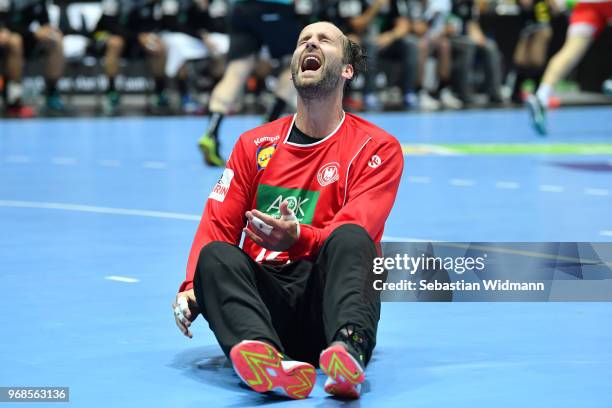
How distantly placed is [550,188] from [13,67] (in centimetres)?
864

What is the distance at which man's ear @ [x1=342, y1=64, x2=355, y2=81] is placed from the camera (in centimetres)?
412

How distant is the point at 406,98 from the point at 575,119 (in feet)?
9.36

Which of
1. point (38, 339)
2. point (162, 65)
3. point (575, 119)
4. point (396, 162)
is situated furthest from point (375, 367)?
point (162, 65)

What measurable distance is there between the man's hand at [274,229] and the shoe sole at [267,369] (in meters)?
0.38

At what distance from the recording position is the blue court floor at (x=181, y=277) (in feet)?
12.0

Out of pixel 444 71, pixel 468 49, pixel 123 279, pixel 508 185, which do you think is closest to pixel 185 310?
pixel 123 279

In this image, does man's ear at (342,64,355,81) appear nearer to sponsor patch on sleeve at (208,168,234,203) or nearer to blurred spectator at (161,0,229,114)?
sponsor patch on sleeve at (208,168,234,203)

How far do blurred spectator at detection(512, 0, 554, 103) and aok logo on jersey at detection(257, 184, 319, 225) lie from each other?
48.0 feet

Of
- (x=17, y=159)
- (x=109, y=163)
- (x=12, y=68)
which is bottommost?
(x=12, y=68)

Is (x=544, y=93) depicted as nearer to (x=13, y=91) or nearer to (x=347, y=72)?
(x=13, y=91)

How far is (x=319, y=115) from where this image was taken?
409 centimetres

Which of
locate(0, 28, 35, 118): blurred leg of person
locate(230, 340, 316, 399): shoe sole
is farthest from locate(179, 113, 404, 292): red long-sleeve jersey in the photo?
locate(0, 28, 35, 118): blurred leg of person

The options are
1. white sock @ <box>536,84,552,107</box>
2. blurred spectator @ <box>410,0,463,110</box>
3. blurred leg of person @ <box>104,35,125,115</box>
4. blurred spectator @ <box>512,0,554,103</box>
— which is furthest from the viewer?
blurred spectator @ <box>512,0,554,103</box>

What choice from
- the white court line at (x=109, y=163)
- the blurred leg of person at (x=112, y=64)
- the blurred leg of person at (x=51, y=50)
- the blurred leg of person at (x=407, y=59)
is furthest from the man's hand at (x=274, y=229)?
the blurred leg of person at (x=407, y=59)
